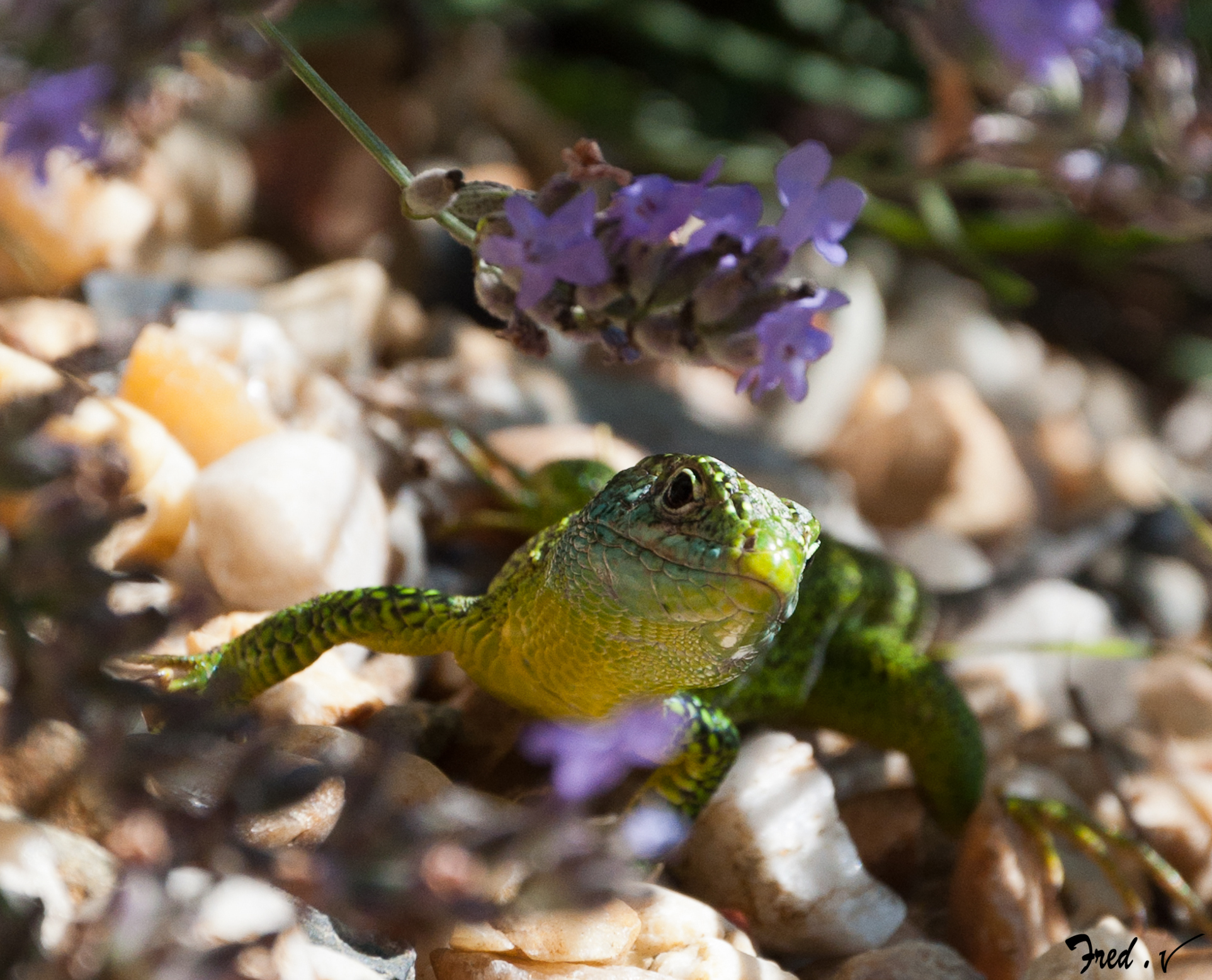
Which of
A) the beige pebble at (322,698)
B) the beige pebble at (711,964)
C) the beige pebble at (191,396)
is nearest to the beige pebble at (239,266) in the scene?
the beige pebble at (191,396)

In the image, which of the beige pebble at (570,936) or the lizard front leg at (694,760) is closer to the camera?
the beige pebble at (570,936)

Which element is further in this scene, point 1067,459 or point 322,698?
point 1067,459

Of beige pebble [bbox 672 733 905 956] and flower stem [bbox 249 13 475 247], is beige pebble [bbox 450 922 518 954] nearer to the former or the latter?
beige pebble [bbox 672 733 905 956]

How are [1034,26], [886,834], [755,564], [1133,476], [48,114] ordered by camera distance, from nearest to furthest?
[755,564], [48,114], [886,834], [1034,26], [1133,476]

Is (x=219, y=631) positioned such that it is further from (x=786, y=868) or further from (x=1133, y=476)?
(x=1133, y=476)

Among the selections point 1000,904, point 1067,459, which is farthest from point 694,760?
point 1067,459

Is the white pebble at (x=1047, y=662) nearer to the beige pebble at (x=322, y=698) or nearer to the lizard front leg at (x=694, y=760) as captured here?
the lizard front leg at (x=694, y=760)

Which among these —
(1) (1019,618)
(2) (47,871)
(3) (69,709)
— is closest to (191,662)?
(2) (47,871)

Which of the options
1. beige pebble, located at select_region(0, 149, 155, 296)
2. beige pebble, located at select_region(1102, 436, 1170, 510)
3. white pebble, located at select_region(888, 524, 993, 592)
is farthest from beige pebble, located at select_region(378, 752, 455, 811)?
beige pebble, located at select_region(1102, 436, 1170, 510)
